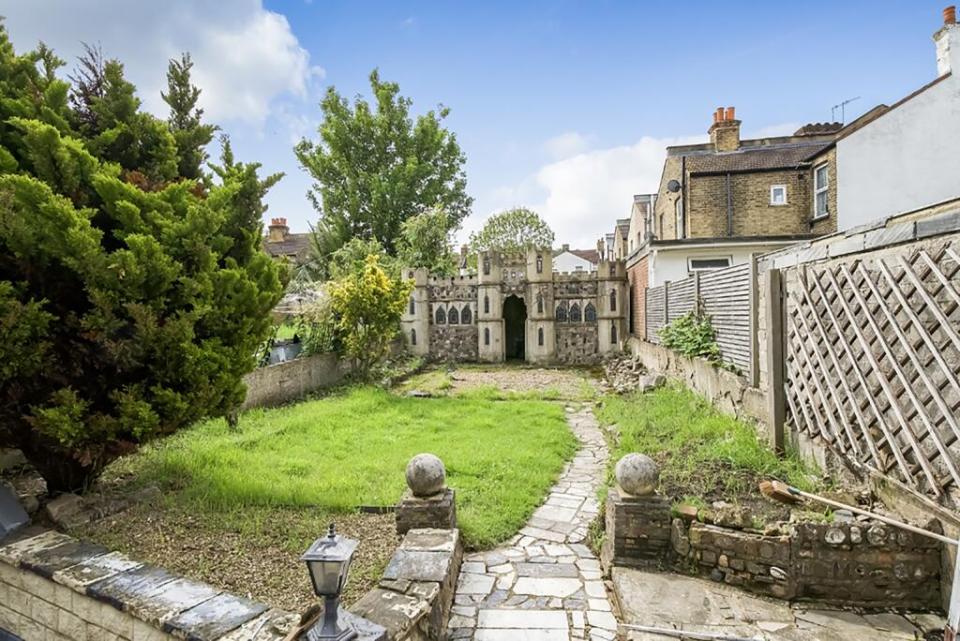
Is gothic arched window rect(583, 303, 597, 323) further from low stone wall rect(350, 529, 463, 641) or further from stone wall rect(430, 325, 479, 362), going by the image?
low stone wall rect(350, 529, 463, 641)

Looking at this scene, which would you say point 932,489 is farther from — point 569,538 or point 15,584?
point 15,584

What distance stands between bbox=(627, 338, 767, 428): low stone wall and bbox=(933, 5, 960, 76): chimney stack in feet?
28.8

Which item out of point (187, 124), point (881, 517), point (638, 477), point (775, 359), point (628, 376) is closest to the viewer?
point (881, 517)

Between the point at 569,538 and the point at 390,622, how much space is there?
7.74 feet

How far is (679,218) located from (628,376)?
19.3ft

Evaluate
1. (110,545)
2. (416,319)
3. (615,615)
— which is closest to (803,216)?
(416,319)

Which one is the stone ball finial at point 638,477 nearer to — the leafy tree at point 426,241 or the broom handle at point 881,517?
the broom handle at point 881,517

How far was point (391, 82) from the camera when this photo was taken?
25.9m

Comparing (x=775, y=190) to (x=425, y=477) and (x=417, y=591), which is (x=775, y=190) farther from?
(x=417, y=591)

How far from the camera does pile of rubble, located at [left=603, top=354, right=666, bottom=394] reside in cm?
1006

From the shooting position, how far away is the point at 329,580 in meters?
2.41

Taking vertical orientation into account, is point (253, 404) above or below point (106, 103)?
below

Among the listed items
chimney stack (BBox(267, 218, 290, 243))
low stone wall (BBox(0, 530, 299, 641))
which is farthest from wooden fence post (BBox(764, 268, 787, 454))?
chimney stack (BBox(267, 218, 290, 243))

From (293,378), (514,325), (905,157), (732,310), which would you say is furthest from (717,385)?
(514,325)
